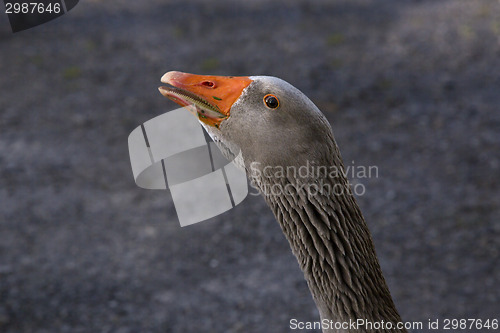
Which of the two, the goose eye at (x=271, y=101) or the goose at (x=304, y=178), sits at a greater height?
the goose eye at (x=271, y=101)

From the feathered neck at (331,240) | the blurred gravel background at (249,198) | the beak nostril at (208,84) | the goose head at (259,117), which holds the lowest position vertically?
the blurred gravel background at (249,198)

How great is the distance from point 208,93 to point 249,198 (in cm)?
374

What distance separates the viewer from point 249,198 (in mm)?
6527

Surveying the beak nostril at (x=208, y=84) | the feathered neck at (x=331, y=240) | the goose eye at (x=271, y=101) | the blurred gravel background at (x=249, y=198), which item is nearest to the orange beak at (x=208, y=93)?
the beak nostril at (x=208, y=84)

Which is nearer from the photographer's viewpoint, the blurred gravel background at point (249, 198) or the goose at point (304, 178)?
the goose at point (304, 178)

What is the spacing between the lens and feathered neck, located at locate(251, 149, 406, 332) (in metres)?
2.83

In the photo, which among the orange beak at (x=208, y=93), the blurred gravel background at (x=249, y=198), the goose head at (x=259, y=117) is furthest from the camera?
the blurred gravel background at (x=249, y=198)

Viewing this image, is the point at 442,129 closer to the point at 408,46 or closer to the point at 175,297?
the point at 408,46

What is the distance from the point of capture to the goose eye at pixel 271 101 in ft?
8.99

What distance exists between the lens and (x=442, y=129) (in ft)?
23.8

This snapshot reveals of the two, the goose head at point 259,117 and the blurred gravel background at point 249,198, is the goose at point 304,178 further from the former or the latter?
the blurred gravel background at point 249,198

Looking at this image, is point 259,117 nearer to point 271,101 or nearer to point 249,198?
point 271,101

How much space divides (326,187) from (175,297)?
303 centimetres

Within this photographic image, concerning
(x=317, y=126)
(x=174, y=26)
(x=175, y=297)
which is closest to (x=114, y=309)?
(x=175, y=297)
